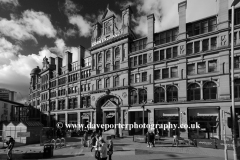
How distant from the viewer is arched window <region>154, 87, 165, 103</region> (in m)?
31.0

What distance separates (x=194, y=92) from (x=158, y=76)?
6.83m

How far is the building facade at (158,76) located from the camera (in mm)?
25922

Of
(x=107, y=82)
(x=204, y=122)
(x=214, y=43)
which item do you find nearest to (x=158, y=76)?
(x=214, y=43)

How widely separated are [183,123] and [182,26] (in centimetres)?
1604

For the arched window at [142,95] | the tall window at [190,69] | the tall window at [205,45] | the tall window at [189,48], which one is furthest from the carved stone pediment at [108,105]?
the tall window at [205,45]

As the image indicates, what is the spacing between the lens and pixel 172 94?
2995 cm

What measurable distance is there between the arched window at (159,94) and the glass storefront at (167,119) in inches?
75.4

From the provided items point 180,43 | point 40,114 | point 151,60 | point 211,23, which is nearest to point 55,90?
point 40,114

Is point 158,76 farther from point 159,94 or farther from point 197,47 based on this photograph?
point 197,47

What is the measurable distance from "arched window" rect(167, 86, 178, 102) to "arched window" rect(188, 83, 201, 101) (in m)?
2.24

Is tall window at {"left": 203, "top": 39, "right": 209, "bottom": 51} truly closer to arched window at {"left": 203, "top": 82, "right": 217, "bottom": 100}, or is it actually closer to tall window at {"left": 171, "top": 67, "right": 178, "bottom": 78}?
tall window at {"left": 171, "top": 67, "right": 178, "bottom": 78}

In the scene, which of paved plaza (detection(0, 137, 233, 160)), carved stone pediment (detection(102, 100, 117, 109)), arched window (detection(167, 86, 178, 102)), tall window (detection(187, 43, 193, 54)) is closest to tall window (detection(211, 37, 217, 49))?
tall window (detection(187, 43, 193, 54))

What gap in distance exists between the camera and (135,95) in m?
34.4

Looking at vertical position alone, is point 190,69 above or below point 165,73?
above
